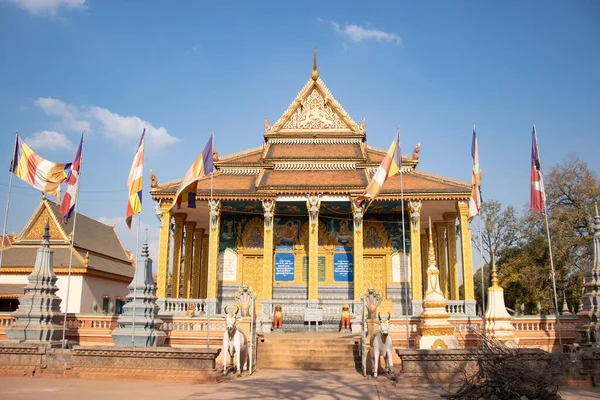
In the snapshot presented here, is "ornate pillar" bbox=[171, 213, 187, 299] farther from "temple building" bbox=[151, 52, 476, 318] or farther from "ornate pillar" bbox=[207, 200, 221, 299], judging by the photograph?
"ornate pillar" bbox=[207, 200, 221, 299]

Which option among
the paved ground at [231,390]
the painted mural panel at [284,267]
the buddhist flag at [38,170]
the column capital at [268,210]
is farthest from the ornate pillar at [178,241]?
the paved ground at [231,390]

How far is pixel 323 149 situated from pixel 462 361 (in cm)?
1685

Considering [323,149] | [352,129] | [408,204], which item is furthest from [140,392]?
[352,129]

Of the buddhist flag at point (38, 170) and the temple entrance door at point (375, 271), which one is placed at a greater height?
the buddhist flag at point (38, 170)

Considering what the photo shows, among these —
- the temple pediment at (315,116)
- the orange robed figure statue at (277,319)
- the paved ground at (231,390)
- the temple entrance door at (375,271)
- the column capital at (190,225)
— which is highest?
the temple pediment at (315,116)

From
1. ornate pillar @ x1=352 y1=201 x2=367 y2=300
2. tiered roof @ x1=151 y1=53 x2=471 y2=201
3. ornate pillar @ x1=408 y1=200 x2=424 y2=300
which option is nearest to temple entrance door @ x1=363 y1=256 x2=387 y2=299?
ornate pillar @ x1=352 y1=201 x2=367 y2=300

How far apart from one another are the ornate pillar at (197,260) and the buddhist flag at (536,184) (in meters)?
16.4

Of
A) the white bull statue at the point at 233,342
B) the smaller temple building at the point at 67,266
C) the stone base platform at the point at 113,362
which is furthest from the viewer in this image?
the smaller temple building at the point at 67,266

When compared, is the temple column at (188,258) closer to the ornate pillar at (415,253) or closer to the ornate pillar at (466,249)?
the ornate pillar at (415,253)

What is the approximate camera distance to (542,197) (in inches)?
603

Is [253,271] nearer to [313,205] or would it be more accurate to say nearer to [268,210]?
[268,210]

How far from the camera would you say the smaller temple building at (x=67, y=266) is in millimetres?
27297

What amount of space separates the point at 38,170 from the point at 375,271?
14887mm

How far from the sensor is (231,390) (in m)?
9.55
